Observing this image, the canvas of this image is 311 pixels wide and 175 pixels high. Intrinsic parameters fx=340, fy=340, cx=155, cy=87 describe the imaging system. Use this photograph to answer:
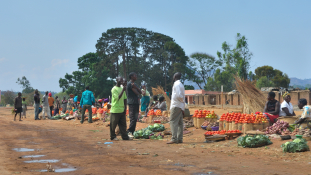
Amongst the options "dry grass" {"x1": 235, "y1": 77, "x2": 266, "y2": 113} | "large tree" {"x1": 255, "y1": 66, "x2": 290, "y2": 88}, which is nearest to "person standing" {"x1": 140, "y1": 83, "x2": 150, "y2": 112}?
"dry grass" {"x1": 235, "y1": 77, "x2": 266, "y2": 113}

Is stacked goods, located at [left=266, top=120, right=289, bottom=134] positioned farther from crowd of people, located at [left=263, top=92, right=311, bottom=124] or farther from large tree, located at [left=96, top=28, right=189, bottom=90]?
large tree, located at [left=96, top=28, right=189, bottom=90]

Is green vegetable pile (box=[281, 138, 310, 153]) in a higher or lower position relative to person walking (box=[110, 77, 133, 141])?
lower

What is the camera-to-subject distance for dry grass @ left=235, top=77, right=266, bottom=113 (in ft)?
40.5

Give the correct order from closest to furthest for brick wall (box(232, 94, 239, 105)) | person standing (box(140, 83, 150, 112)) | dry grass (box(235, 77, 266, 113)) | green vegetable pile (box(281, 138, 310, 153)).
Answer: green vegetable pile (box(281, 138, 310, 153)), dry grass (box(235, 77, 266, 113)), person standing (box(140, 83, 150, 112)), brick wall (box(232, 94, 239, 105))

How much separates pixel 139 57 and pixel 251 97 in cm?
4558

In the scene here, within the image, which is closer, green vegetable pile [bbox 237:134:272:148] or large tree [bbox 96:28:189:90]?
green vegetable pile [bbox 237:134:272:148]

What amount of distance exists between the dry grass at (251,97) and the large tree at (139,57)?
4208 centimetres

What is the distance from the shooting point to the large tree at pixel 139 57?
56.0 metres

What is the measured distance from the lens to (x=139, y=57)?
188ft

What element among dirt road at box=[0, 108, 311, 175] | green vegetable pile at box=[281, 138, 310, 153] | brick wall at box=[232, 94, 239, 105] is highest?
brick wall at box=[232, 94, 239, 105]

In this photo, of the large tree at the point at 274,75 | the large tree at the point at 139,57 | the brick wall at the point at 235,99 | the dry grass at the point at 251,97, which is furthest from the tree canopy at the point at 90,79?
the dry grass at the point at 251,97

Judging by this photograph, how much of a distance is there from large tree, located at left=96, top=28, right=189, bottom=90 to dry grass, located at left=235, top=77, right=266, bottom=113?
4208cm

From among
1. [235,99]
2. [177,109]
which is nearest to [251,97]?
[177,109]

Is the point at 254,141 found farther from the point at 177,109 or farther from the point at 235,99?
the point at 235,99
